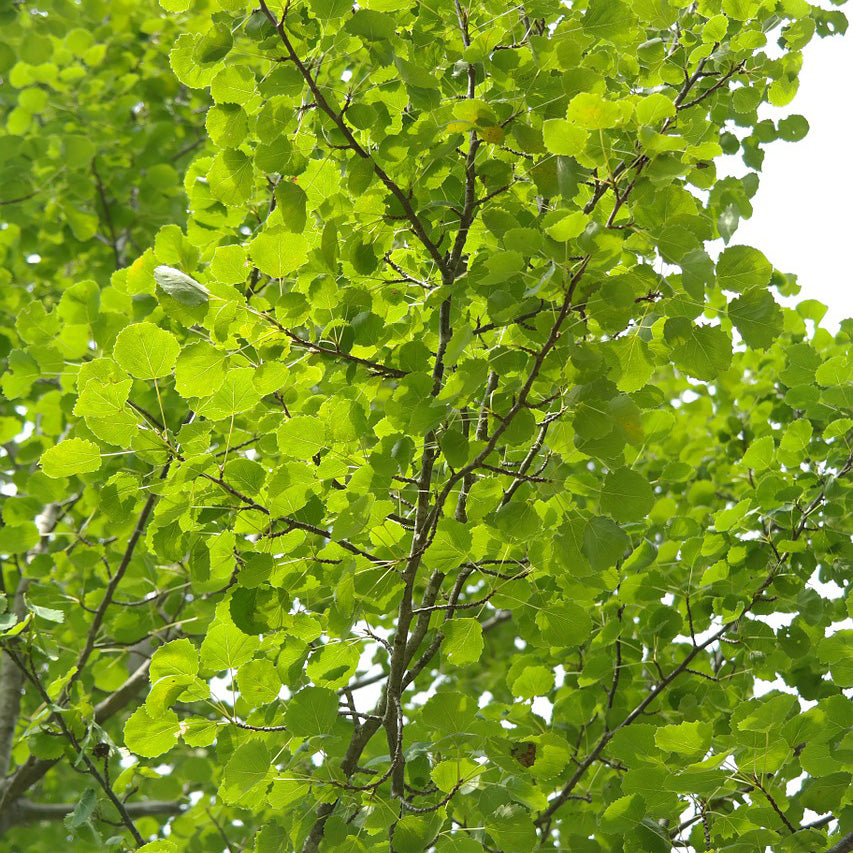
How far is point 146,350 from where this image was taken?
4.98 feet

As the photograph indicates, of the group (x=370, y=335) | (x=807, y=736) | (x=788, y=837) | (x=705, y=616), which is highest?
(x=370, y=335)

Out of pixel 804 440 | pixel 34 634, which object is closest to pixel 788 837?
pixel 804 440

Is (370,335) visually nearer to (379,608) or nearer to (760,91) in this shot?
(379,608)

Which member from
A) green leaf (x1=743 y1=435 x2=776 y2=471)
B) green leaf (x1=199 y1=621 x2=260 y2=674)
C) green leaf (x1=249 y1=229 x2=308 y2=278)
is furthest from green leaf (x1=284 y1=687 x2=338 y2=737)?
green leaf (x1=743 y1=435 x2=776 y2=471)

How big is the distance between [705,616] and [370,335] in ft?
4.07

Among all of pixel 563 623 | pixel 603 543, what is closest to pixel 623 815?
pixel 563 623

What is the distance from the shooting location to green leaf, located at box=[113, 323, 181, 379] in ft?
4.94

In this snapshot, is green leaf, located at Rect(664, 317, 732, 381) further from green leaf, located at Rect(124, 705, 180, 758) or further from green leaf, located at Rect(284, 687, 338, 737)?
green leaf, located at Rect(124, 705, 180, 758)

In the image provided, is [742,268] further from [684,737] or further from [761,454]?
[761,454]

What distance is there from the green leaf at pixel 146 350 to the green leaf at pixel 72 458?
6.3 inches

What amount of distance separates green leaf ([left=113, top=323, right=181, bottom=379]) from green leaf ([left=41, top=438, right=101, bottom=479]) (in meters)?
0.16

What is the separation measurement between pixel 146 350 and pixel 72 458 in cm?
24

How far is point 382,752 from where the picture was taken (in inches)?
84.4

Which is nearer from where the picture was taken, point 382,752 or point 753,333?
point 753,333
